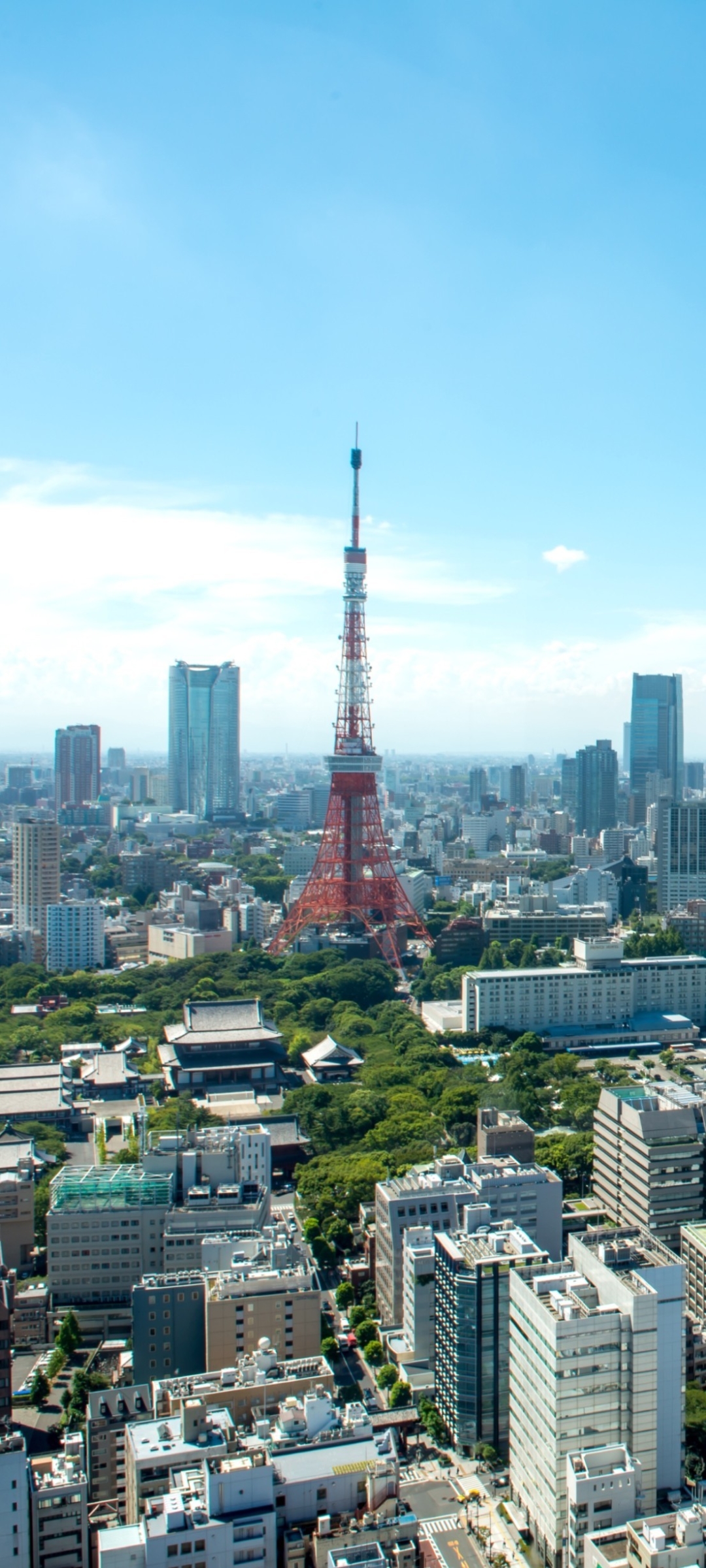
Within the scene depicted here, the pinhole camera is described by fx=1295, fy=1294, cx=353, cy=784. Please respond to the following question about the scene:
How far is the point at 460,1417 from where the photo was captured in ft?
23.0

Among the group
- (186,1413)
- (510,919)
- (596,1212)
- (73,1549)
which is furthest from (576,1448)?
(510,919)

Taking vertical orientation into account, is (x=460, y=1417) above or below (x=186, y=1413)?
below

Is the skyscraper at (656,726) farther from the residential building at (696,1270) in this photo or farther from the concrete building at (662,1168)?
the residential building at (696,1270)

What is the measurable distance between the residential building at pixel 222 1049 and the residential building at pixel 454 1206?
16.8 feet

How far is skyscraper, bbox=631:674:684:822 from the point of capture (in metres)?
42.8

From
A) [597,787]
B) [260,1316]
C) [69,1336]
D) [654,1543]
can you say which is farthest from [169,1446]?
[597,787]

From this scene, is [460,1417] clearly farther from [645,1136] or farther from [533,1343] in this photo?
[645,1136]

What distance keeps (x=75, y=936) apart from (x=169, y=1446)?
1542 cm

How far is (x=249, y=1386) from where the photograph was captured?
6.09 metres

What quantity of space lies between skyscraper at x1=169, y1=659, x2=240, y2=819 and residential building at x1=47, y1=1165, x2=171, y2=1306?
122 ft

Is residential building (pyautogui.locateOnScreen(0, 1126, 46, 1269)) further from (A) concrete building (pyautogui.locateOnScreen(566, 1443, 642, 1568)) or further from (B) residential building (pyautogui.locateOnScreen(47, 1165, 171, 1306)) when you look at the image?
(A) concrete building (pyautogui.locateOnScreen(566, 1443, 642, 1568))

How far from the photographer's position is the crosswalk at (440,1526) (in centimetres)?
623

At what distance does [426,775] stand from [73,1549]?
61477 millimetres

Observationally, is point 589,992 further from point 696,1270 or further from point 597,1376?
point 597,1376
